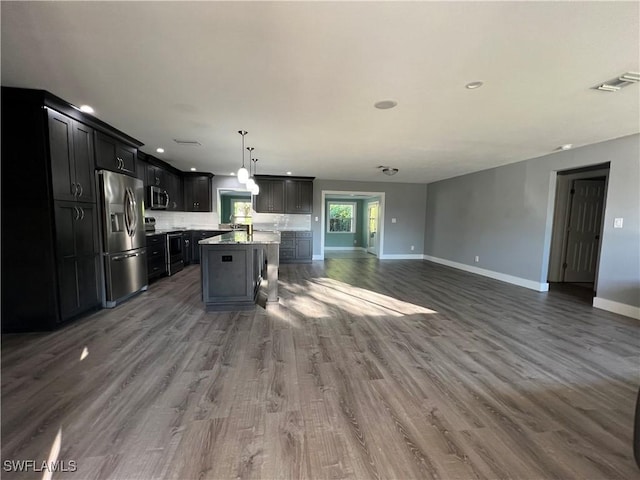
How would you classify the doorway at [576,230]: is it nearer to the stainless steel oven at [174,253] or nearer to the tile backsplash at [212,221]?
the tile backsplash at [212,221]

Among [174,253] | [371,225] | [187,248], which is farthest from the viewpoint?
[371,225]

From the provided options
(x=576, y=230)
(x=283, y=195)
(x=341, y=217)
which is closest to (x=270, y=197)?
(x=283, y=195)

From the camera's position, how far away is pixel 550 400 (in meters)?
1.88

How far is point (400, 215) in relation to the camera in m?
8.30

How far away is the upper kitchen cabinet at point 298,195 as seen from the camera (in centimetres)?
753

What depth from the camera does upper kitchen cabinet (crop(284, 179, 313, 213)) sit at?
24.7ft

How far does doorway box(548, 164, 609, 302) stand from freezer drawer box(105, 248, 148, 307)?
23.6 feet

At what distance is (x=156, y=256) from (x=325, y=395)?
15.0 feet

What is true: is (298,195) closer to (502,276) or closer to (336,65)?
(502,276)

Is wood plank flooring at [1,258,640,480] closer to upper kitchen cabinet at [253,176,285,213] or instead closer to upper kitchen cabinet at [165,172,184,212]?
upper kitchen cabinet at [165,172,184,212]

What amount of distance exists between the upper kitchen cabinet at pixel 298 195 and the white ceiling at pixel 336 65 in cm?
378

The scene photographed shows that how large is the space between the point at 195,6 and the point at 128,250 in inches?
136

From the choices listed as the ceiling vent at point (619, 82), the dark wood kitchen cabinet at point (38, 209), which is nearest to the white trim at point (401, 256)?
the ceiling vent at point (619, 82)

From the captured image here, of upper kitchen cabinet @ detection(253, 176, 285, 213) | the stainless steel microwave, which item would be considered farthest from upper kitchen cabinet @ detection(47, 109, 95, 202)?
upper kitchen cabinet @ detection(253, 176, 285, 213)
